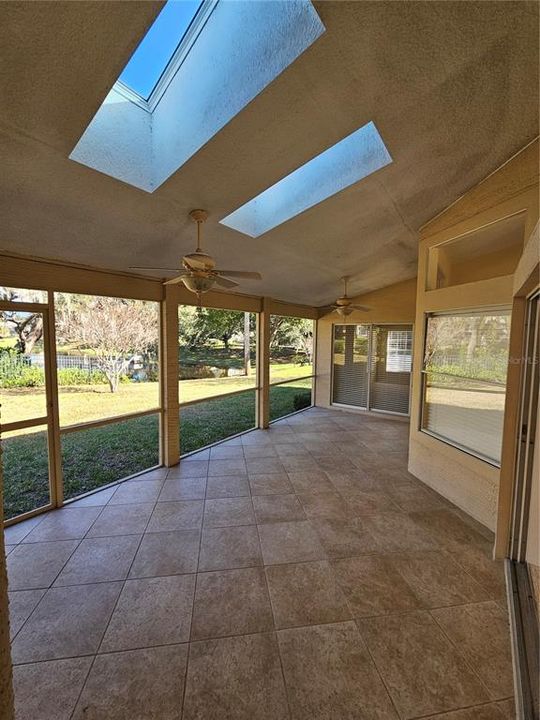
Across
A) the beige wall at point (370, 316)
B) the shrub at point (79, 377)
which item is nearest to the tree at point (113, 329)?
the shrub at point (79, 377)

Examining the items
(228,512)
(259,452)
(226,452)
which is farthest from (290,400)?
(228,512)

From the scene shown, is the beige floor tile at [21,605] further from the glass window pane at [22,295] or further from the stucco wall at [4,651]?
the glass window pane at [22,295]

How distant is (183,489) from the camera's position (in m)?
3.77

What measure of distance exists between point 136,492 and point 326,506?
2.23 metres

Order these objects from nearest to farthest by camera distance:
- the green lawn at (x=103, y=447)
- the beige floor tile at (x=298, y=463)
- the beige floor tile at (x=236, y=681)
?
A: the beige floor tile at (x=236, y=681), the green lawn at (x=103, y=447), the beige floor tile at (x=298, y=463)

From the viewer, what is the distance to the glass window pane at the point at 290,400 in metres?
8.12

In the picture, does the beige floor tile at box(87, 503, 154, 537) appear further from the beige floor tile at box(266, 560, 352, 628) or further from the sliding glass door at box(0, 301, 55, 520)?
the beige floor tile at box(266, 560, 352, 628)

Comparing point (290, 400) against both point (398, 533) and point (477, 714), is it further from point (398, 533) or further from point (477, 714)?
point (477, 714)

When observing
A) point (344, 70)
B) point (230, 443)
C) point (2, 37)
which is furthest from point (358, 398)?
point (2, 37)

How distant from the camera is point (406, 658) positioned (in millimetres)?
1800

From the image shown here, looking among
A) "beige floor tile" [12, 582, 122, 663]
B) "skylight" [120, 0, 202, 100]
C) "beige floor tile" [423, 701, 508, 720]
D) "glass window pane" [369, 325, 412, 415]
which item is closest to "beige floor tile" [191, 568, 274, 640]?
"beige floor tile" [12, 582, 122, 663]

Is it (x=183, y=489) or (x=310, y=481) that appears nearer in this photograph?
(x=183, y=489)

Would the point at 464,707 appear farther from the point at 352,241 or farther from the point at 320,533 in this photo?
the point at 352,241

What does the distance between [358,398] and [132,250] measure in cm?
600
